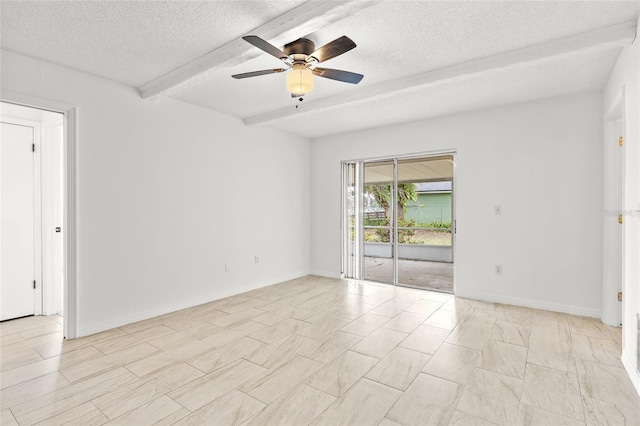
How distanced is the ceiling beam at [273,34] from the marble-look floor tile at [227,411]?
2.52 metres

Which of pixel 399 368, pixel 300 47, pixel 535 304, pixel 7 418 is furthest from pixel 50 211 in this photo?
pixel 535 304

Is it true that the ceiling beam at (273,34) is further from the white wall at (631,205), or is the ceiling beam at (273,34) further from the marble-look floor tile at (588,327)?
the marble-look floor tile at (588,327)

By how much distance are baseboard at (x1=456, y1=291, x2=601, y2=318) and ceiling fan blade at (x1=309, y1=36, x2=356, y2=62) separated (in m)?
3.74

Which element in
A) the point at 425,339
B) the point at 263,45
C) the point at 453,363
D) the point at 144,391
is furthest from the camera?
the point at 425,339

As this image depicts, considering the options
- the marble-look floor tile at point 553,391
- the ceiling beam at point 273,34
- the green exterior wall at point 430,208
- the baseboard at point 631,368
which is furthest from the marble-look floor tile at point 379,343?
the green exterior wall at point 430,208

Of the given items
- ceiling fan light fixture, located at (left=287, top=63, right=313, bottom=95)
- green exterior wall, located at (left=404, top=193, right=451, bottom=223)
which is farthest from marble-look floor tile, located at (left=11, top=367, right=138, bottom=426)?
green exterior wall, located at (left=404, top=193, right=451, bottom=223)

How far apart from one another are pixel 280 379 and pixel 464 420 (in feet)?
4.12

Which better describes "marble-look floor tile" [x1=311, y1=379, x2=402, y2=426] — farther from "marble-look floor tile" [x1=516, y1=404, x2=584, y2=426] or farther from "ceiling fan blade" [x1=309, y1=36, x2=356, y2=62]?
"ceiling fan blade" [x1=309, y1=36, x2=356, y2=62]

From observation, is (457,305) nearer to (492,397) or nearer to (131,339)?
(492,397)

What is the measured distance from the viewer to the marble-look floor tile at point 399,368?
7.85ft

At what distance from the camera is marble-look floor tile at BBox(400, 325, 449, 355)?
2949 millimetres

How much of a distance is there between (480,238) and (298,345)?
9.71 ft

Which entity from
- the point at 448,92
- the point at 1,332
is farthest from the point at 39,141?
the point at 448,92

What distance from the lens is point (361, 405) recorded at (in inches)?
82.9
